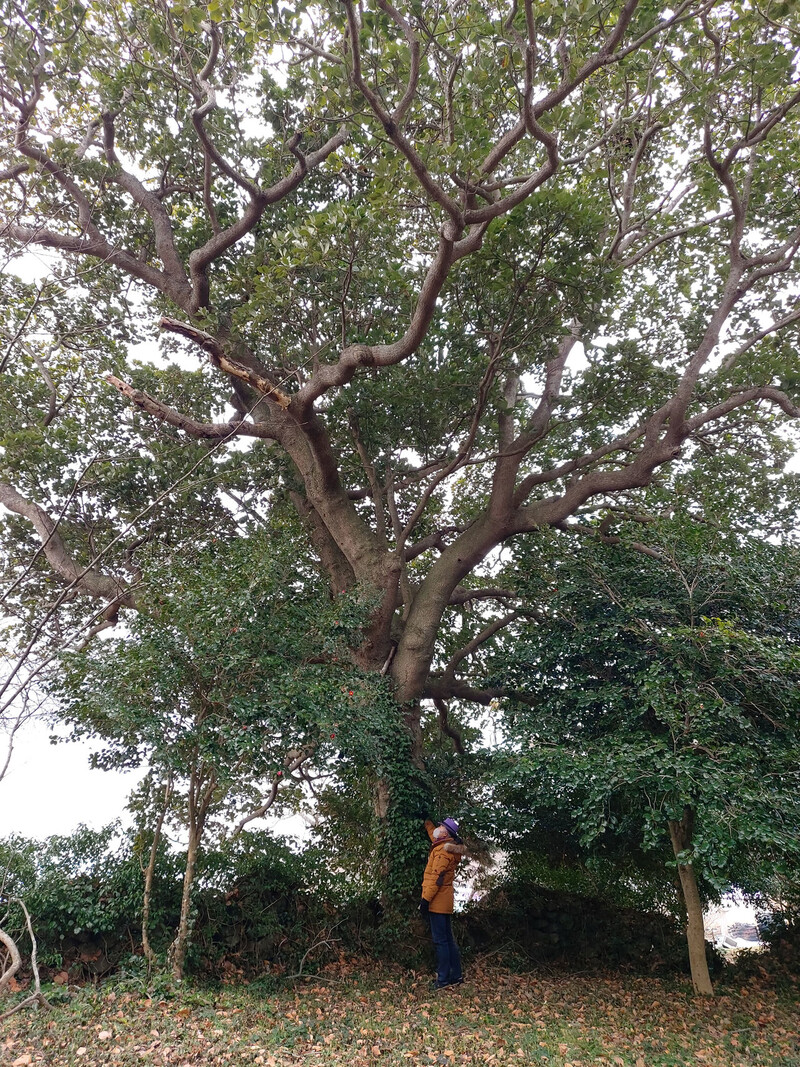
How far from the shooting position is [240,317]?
25.5 ft

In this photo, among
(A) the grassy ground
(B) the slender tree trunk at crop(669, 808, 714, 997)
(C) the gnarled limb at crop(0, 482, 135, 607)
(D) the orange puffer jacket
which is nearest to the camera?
(A) the grassy ground

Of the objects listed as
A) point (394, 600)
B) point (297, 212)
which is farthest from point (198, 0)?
point (394, 600)

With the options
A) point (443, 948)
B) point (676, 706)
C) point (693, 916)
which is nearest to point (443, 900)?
point (443, 948)

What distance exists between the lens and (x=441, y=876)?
21.4 feet

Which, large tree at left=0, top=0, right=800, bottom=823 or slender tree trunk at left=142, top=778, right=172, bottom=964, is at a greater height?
large tree at left=0, top=0, right=800, bottom=823

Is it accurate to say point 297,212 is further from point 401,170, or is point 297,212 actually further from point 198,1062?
point 198,1062

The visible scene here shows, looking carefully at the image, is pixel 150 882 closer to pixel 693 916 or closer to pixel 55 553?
pixel 55 553

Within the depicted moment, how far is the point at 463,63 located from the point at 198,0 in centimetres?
230

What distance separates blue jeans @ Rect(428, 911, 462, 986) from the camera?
6.50 m

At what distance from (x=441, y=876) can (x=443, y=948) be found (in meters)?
0.71

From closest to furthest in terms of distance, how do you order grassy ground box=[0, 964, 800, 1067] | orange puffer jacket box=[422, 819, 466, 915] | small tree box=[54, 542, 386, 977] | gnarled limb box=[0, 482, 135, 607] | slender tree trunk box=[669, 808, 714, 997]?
grassy ground box=[0, 964, 800, 1067], small tree box=[54, 542, 386, 977], orange puffer jacket box=[422, 819, 466, 915], slender tree trunk box=[669, 808, 714, 997], gnarled limb box=[0, 482, 135, 607]

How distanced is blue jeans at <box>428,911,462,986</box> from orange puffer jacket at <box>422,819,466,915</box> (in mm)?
98

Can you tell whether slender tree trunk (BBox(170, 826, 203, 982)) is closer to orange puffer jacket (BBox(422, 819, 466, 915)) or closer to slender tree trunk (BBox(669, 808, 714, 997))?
orange puffer jacket (BBox(422, 819, 466, 915))

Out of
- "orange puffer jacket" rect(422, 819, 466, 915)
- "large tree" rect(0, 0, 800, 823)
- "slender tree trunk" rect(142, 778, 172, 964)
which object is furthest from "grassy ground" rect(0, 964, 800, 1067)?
"large tree" rect(0, 0, 800, 823)
